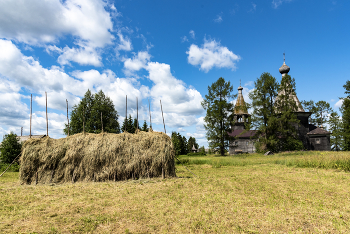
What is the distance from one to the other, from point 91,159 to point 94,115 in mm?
33380

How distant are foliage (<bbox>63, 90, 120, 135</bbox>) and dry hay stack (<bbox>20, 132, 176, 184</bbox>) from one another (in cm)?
2731

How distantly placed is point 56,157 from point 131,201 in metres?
7.27

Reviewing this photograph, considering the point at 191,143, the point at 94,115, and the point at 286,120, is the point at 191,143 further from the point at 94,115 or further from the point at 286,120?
the point at 286,120

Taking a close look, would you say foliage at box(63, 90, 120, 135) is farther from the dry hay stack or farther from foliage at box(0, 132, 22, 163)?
the dry hay stack

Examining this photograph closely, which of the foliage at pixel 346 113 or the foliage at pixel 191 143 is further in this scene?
the foliage at pixel 191 143

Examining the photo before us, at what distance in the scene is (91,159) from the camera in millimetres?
11789

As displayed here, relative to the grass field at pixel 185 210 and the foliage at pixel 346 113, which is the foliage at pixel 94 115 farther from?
the foliage at pixel 346 113

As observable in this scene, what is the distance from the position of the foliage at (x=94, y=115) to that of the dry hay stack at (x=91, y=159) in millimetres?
27313

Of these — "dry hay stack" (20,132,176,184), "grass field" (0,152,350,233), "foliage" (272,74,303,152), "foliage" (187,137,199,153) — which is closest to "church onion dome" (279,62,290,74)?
"foliage" (272,74,303,152)

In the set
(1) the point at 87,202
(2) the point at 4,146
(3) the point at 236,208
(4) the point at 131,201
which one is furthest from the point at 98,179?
(2) the point at 4,146

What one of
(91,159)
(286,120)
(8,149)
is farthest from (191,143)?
(91,159)

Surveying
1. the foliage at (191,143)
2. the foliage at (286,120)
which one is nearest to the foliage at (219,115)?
the foliage at (286,120)

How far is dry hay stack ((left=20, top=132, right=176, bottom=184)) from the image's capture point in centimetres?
1181

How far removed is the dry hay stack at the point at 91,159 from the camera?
38.8ft
